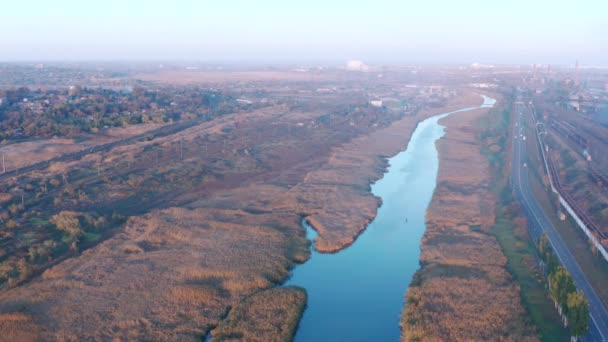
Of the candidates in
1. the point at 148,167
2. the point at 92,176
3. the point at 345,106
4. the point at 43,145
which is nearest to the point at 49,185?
the point at 92,176

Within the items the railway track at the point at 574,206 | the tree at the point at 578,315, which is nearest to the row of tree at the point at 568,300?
the tree at the point at 578,315

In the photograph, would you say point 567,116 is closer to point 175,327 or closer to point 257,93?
point 257,93

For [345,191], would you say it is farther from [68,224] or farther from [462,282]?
[68,224]

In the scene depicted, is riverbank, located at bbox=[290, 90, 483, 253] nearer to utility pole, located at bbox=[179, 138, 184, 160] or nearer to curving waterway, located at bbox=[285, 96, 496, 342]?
curving waterway, located at bbox=[285, 96, 496, 342]

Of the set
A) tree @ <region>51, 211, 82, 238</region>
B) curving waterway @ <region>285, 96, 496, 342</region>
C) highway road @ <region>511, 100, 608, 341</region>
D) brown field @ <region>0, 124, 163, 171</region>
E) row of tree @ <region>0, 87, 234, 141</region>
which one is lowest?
curving waterway @ <region>285, 96, 496, 342</region>

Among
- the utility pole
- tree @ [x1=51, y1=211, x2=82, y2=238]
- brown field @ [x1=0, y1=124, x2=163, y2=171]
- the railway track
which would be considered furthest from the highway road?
brown field @ [x1=0, y1=124, x2=163, y2=171]

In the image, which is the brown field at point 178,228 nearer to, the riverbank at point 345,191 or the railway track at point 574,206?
the riverbank at point 345,191

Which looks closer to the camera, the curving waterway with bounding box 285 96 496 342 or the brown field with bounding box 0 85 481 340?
the brown field with bounding box 0 85 481 340
